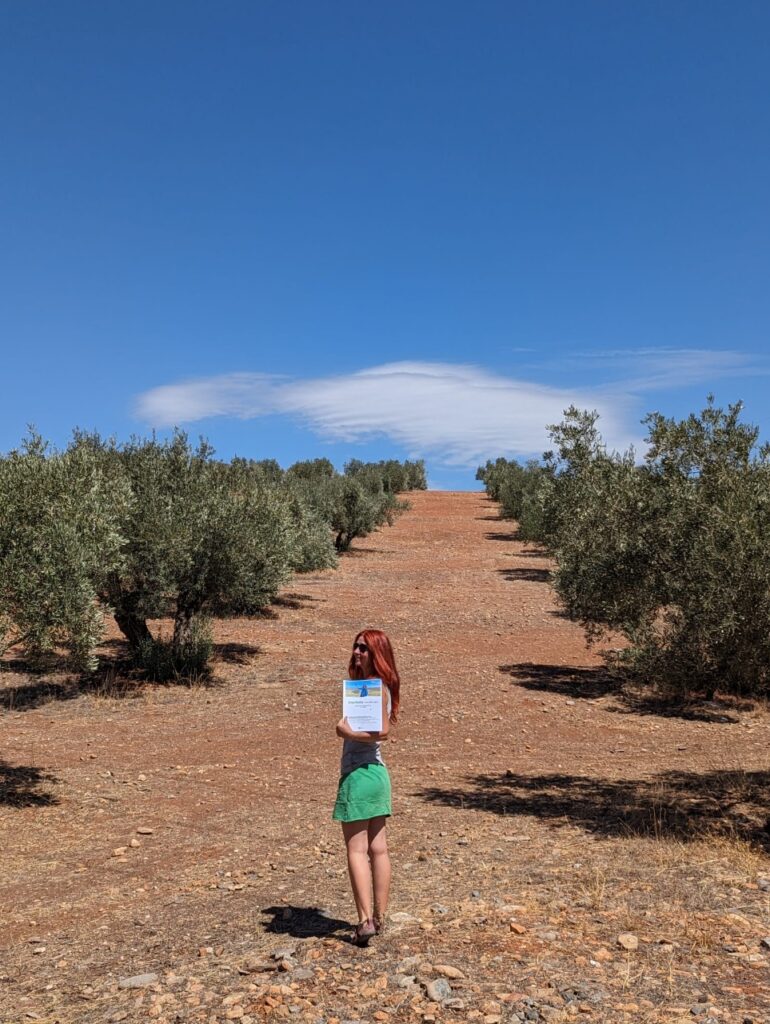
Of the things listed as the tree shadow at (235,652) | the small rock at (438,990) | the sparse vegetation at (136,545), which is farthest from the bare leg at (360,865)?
→ the tree shadow at (235,652)

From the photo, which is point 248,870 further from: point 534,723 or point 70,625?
point 534,723

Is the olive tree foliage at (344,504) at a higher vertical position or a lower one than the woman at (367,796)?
higher

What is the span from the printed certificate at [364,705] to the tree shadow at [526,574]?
28907 mm

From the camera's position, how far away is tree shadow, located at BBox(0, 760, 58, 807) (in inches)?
448

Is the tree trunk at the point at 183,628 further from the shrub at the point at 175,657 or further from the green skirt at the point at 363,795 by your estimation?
the green skirt at the point at 363,795

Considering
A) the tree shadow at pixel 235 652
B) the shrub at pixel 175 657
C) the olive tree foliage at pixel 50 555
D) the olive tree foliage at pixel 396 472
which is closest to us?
the olive tree foliage at pixel 50 555

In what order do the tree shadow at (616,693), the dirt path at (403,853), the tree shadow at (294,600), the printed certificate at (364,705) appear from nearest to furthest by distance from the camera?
the dirt path at (403,853) < the printed certificate at (364,705) < the tree shadow at (616,693) < the tree shadow at (294,600)

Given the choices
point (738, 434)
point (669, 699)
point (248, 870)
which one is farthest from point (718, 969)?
point (669, 699)

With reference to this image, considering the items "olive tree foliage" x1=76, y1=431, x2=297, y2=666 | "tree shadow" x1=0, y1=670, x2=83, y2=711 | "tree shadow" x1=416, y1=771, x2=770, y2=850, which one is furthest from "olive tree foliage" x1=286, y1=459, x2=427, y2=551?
"tree shadow" x1=416, y1=771, x2=770, y2=850

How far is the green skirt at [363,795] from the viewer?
6.05 meters

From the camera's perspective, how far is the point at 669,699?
59.8 feet

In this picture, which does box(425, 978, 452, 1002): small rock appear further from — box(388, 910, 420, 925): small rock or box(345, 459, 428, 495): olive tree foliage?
box(345, 459, 428, 495): olive tree foliage

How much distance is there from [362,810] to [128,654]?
16488 millimetres

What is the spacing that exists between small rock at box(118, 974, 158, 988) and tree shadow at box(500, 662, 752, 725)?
1315 centimetres
